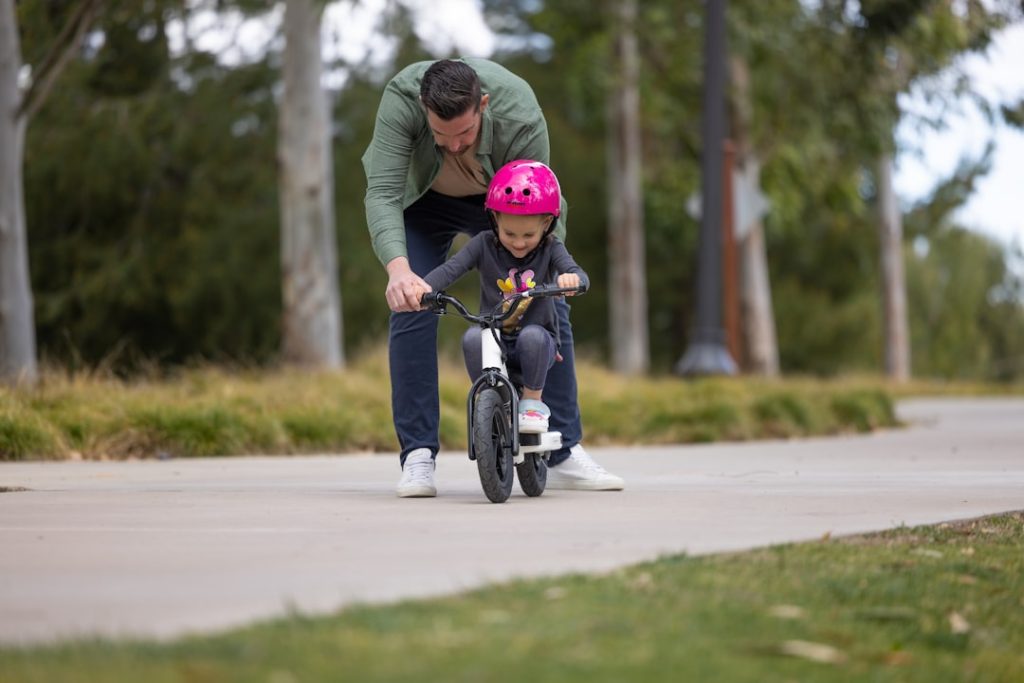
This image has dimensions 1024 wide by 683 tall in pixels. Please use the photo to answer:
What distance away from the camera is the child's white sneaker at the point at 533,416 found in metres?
6.17

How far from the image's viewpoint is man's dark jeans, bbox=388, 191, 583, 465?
261 inches

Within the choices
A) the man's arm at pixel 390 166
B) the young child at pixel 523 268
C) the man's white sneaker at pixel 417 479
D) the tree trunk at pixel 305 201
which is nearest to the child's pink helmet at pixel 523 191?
the young child at pixel 523 268

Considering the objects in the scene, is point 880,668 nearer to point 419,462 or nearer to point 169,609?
point 169,609

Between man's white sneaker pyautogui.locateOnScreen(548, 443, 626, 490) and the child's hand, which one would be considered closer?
the child's hand

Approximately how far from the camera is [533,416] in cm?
621

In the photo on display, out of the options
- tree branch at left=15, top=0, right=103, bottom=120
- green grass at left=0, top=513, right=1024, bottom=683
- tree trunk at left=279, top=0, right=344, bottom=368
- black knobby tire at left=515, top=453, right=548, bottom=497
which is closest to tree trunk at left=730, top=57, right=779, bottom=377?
tree trunk at left=279, top=0, right=344, bottom=368

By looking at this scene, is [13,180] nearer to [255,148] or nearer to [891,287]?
[255,148]

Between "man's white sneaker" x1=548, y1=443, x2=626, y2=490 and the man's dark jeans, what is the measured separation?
0.03 metres

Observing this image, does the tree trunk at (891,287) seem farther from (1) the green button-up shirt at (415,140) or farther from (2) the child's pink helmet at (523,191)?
(2) the child's pink helmet at (523,191)

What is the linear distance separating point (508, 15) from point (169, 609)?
132ft

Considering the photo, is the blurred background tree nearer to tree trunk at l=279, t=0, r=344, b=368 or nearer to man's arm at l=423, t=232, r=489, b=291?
tree trunk at l=279, t=0, r=344, b=368

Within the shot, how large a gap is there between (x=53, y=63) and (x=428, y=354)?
7.42m

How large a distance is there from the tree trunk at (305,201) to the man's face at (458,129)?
843 centimetres

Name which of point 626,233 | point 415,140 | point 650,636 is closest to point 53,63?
point 415,140
